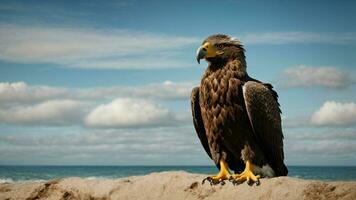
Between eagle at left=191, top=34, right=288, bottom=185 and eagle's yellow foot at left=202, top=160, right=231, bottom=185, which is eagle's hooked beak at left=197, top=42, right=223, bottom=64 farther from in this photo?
eagle's yellow foot at left=202, top=160, right=231, bottom=185

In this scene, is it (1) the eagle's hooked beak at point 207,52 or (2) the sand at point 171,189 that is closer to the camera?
(2) the sand at point 171,189

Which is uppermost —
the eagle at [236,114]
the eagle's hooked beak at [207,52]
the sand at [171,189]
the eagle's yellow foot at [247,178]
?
the eagle's hooked beak at [207,52]

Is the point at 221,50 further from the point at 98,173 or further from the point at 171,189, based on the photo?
the point at 98,173

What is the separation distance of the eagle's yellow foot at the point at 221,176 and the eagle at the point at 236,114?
0.06 feet

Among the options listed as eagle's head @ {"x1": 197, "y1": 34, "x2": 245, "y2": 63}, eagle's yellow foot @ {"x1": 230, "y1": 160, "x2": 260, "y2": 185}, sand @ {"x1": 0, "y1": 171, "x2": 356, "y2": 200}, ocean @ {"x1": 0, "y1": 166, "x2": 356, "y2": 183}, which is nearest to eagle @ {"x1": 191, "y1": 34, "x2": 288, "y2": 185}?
eagle's head @ {"x1": 197, "y1": 34, "x2": 245, "y2": 63}

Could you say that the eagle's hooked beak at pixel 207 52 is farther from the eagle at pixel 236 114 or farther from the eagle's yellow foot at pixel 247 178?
the eagle's yellow foot at pixel 247 178

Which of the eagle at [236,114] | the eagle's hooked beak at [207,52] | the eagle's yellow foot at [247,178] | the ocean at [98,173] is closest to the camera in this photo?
the eagle's yellow foot at [247,178]

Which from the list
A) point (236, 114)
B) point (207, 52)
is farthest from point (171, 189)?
point (207, 52)

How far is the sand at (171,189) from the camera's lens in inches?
199

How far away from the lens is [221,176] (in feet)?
21.5

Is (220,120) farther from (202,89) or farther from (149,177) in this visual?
(149,177)

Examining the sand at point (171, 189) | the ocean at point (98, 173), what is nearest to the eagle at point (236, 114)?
the sand at point (171, 189)

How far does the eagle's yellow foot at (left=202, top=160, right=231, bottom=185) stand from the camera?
19.9 feet

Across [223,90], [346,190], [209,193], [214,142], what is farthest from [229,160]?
[346,190]
